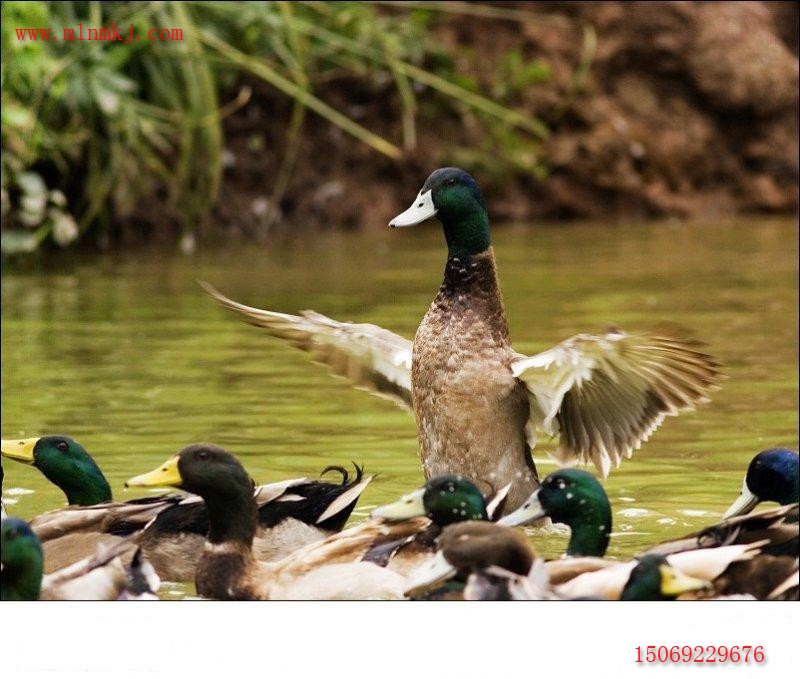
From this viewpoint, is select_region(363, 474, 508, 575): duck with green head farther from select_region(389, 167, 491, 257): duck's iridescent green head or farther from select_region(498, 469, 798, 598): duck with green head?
select_region(389, 167, 491, 257): duck's iridescent green head

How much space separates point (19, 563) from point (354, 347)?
2.53m

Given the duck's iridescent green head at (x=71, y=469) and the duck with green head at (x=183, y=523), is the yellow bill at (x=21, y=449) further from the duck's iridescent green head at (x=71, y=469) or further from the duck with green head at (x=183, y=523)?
the duck with green head at (x=183, y=523)

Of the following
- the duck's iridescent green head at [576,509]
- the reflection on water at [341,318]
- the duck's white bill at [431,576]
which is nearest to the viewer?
the duck's white bill at [431,576]

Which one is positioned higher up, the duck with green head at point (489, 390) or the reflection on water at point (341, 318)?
the duck with green head at point (489, 390)

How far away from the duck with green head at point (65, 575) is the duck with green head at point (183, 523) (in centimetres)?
71

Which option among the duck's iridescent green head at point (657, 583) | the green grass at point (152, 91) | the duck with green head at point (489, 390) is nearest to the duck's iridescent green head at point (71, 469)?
the duck with green head at point (489, 390)

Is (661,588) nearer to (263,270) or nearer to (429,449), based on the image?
(429,449)

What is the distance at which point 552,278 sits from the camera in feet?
45.8

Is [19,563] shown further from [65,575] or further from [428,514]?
[428,514]

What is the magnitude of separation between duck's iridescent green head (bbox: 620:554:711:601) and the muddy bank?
49.1 ft

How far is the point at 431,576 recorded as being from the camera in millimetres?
4848

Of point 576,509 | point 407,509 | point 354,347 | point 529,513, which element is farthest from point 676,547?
point 354,347

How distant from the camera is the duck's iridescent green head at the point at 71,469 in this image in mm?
6371

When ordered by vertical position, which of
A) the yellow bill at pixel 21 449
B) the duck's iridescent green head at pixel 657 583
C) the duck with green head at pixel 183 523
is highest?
the duck's iridescent green head at pixel 657 583
